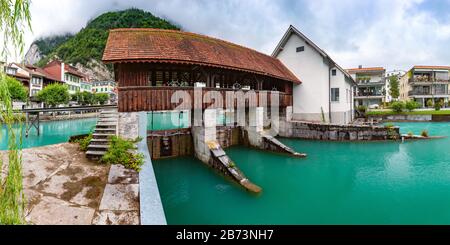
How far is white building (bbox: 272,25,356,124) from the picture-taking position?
72.2 ft

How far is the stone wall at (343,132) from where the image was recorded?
18.5m

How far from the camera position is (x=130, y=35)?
11.7 metres

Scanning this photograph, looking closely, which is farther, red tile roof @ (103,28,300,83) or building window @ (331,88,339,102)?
building window @ (331,88,339,102)

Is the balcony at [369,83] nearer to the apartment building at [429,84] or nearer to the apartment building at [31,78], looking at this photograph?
the apartment building at [429,84]

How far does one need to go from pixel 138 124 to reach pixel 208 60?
5027mm

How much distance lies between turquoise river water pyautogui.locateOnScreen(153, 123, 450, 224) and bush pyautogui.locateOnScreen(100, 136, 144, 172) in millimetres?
1998

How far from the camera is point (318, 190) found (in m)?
9.05

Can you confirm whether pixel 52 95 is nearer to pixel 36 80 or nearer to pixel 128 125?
pixel 36 80

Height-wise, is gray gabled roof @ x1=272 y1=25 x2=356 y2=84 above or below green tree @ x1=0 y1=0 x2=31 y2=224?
above

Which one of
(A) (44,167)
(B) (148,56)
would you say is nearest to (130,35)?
(B) (148,56)

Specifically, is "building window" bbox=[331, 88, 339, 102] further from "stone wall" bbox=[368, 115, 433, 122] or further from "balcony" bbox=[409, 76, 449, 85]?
"balcony" bbox=[409, 76, 449, 85]

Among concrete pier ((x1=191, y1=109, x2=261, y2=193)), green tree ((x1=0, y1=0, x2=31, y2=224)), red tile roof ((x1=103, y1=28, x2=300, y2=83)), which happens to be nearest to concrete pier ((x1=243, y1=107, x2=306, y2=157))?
red tile roof ((x1=103, y1=28, x2=300, y2=83))

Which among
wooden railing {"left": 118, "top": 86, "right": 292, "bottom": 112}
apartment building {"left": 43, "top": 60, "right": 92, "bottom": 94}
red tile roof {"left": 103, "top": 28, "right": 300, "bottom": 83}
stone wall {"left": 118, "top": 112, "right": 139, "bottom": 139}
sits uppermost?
apartment building {"left": 43, "top": 60, "right": 92, "bottom": 94}

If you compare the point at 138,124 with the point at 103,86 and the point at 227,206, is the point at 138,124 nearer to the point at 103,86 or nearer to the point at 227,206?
the point at 227,206
